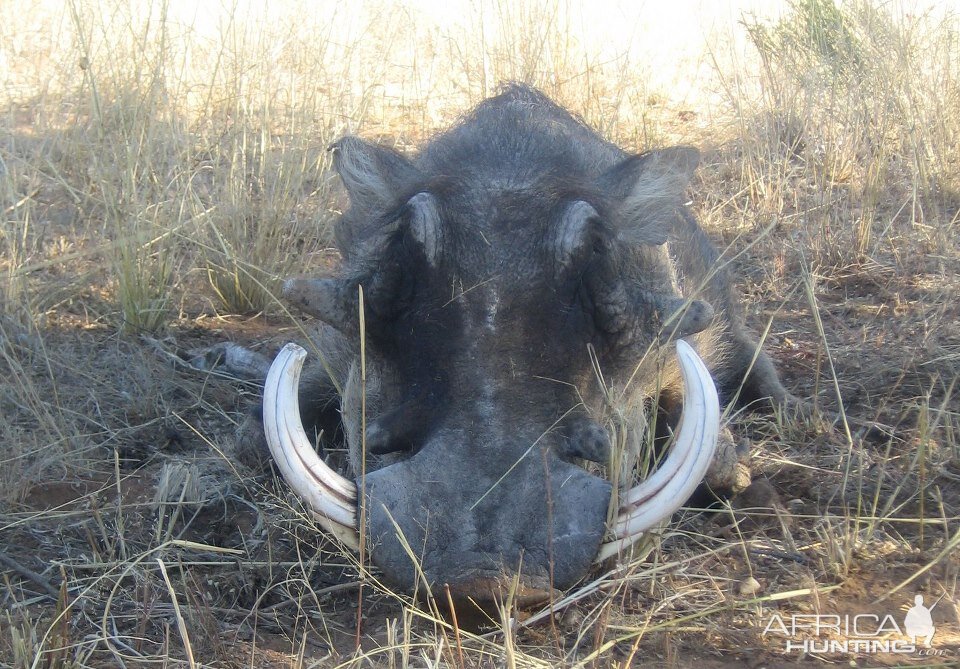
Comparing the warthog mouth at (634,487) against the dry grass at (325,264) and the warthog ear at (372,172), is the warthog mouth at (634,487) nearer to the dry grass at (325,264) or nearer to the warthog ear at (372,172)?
the dry grass at (325,264)

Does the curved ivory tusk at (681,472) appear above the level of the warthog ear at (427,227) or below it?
below

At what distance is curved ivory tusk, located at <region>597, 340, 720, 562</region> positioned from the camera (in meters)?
1.99

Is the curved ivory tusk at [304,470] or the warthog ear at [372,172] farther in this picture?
the warthog ear at [372,172]

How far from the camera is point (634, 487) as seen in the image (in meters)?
2.10

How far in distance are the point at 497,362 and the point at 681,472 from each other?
47 centimetres

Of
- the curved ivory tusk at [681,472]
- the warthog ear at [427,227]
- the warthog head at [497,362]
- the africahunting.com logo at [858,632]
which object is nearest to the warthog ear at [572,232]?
the warthog head at [497,362]

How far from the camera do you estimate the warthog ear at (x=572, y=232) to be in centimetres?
240

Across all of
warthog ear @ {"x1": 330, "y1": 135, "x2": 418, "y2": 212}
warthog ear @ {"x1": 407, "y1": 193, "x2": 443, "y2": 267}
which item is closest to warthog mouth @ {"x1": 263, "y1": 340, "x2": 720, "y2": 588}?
warthog ear @ {"x1": 407, "y1": 193, "x2": 443, "y2": 267}

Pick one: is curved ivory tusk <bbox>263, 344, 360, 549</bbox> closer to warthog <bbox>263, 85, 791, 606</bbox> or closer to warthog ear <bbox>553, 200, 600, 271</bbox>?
warthog <bbox>263, 85, 791, 606</bbox>

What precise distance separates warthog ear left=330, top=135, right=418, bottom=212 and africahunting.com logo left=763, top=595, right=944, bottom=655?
1.58 metres

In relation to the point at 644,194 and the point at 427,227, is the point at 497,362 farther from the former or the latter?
the point at 644,194

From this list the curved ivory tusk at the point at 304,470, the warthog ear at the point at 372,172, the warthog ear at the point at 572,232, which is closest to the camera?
the curved ivory tusk at the point at 304,470

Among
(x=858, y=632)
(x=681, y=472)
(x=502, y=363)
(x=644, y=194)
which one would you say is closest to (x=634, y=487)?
(x=681, y=472)

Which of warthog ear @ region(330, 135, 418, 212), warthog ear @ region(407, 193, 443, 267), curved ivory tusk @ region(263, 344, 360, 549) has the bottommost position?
curved ivory tusk @ region(263, 344, 360, 549)
